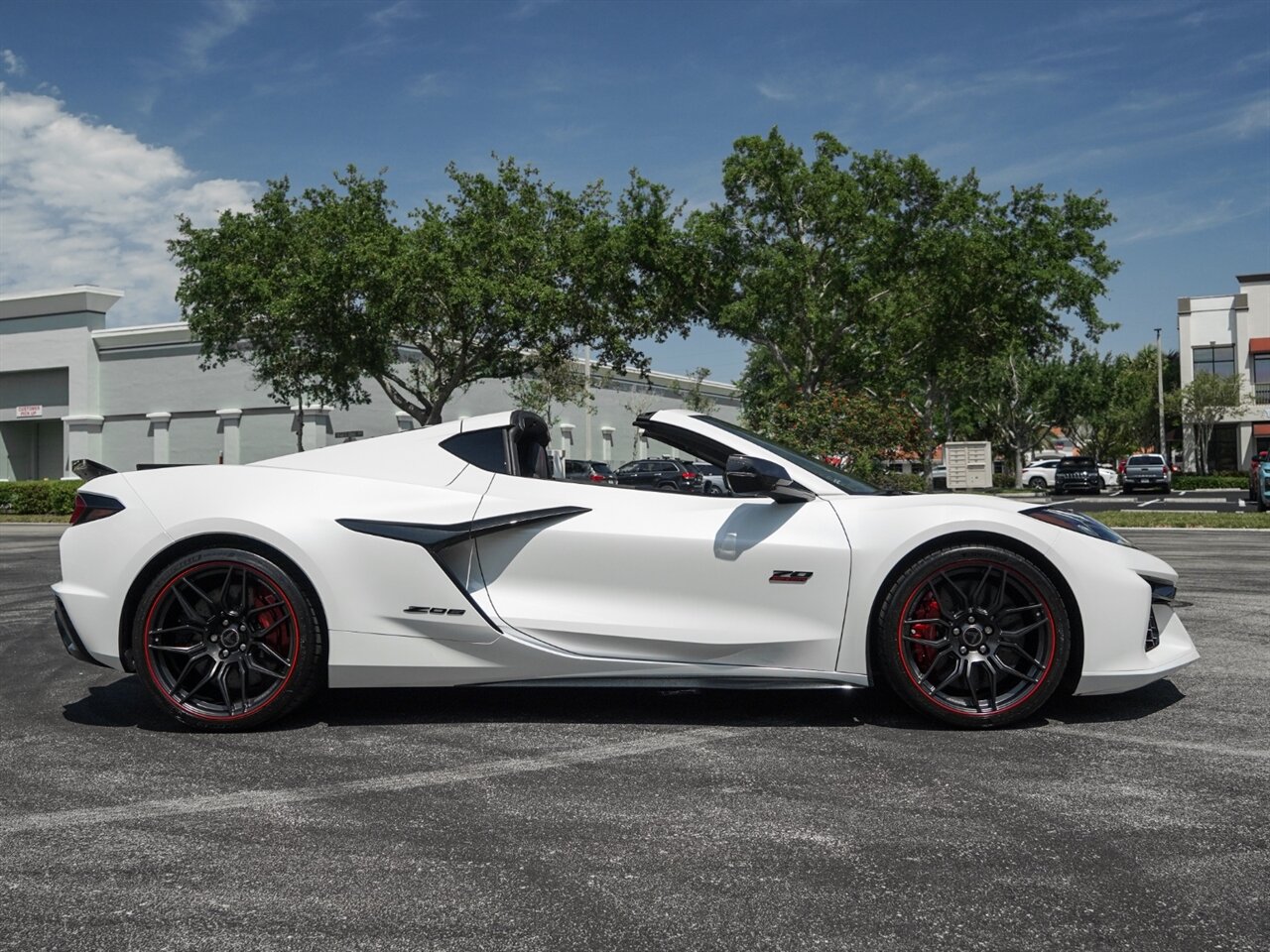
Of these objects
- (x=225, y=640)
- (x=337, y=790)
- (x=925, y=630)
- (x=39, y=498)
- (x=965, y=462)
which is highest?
(x=965, y=462)

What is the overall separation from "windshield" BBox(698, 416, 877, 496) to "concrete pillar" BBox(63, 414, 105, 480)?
4809 cm

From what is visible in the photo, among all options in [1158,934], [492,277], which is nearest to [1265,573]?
[1158,934]

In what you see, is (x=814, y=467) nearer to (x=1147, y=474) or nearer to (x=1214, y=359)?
(x=1147, y=474)

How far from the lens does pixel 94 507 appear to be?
4.86m

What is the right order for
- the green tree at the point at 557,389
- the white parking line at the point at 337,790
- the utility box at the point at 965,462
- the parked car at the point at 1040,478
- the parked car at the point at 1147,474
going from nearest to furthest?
1. the white parking line at the point at 337,790
2. the green tree at the point at 557,389
3. the utility box at the point at 965,462
4. the parked car at the point at 1147,474
5. the parked car at the point at 1040,478

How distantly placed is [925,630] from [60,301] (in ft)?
167

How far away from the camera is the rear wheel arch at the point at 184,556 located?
467 centimetres

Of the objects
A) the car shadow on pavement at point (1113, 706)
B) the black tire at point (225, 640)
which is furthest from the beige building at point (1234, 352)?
the black tire at point (225, 640)

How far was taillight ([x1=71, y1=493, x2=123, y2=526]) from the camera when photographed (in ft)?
15.8

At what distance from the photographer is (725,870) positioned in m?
3.01

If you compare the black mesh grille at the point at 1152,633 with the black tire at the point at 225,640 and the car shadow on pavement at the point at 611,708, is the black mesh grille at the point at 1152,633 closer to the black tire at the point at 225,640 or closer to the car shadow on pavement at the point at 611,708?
the car shadow on pavement at the point at 611,708

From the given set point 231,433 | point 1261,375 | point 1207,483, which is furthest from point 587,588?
point 1261,375

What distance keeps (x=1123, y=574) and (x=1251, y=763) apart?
85cm

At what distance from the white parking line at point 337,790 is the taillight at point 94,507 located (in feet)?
5.14
